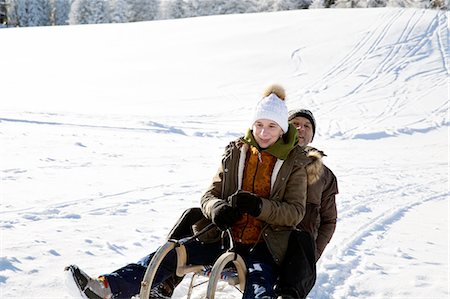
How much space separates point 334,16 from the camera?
3062cm

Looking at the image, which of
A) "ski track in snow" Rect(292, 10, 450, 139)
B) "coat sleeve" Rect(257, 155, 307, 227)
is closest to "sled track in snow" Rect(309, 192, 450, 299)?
"coat sleeve" Rect(257, 155, 307, 227)

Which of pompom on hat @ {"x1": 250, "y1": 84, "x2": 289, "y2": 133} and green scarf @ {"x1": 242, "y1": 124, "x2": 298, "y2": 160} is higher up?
pompom on hat @ {"x1": 250, "y1": 84, "x2": 289, "y2": 133}

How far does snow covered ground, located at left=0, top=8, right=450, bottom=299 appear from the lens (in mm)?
4695

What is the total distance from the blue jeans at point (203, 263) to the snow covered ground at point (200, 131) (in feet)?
2.06

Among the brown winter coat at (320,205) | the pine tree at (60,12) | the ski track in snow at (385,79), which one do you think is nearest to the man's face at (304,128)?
the brown winter coat at (320,205)

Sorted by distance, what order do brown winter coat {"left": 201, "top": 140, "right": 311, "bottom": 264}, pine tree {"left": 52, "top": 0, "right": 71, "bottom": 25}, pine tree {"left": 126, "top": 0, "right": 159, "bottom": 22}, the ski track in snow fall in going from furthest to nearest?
1. pine tree {"left": 52, "top": 0, "right": 71, "bottom": 25}
2. pine tree {"left": 126, "top": 0, "right": 159, "bottom": 22}
3. the ski track in snow
4. brown winter coat {"left": 201, "top": 140, "right": 311, "bottom": 264}

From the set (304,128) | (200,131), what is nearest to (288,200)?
(304,128)

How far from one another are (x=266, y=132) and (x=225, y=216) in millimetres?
594

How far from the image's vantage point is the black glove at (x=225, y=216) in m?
2.99

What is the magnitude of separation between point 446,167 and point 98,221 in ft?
25.2

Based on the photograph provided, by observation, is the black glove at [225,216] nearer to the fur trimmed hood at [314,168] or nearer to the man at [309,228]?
the man at [309,228]

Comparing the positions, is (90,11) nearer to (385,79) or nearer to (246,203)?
(385,79)

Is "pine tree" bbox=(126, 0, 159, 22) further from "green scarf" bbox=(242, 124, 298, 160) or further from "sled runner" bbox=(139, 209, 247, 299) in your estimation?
"sled runner" bbox=(139, 209, 247, 299)

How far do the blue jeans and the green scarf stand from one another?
0.54 metres
